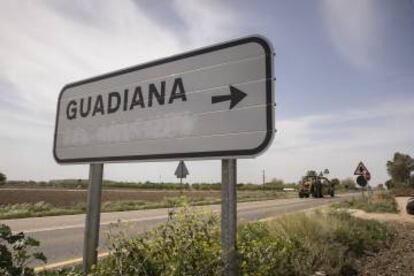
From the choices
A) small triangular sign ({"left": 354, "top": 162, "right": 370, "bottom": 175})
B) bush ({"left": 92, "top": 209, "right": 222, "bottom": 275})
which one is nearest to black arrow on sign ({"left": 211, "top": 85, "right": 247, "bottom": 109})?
bush ({"left": 92, "top": 209, "right": 222, "bottom": 275})

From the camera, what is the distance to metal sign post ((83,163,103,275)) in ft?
9.29

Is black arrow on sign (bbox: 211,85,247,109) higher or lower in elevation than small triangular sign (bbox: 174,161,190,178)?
lower

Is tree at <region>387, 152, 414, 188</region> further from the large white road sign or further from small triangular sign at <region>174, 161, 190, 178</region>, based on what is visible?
the large white road sign

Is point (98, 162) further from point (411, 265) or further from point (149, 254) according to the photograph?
point (411, 265)

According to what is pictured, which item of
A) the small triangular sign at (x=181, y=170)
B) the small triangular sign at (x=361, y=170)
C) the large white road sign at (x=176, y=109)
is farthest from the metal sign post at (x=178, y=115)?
the small triangular sign at (x=361, y=170)

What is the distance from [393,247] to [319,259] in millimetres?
3765

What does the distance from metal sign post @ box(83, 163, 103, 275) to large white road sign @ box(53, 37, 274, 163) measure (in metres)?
0.12

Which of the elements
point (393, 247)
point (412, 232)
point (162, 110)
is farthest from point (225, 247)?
point (412, 232)

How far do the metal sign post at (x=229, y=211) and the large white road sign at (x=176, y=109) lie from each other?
9 cm

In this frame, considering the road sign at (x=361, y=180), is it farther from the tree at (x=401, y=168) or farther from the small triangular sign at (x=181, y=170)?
the tree at (x=401, y=168)

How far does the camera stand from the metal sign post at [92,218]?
2.83 metres

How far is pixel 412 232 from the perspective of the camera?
12.3 meters

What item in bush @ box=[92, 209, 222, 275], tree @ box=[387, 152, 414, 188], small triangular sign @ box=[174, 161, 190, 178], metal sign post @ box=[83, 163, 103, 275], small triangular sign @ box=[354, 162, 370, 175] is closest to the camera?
bush @ box=[92, 209, 222, 275]

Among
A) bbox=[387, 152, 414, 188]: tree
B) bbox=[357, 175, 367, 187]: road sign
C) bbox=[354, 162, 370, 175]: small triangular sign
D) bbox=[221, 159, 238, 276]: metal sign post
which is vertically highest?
bbox=[387, 152, 414, 188]: tree
